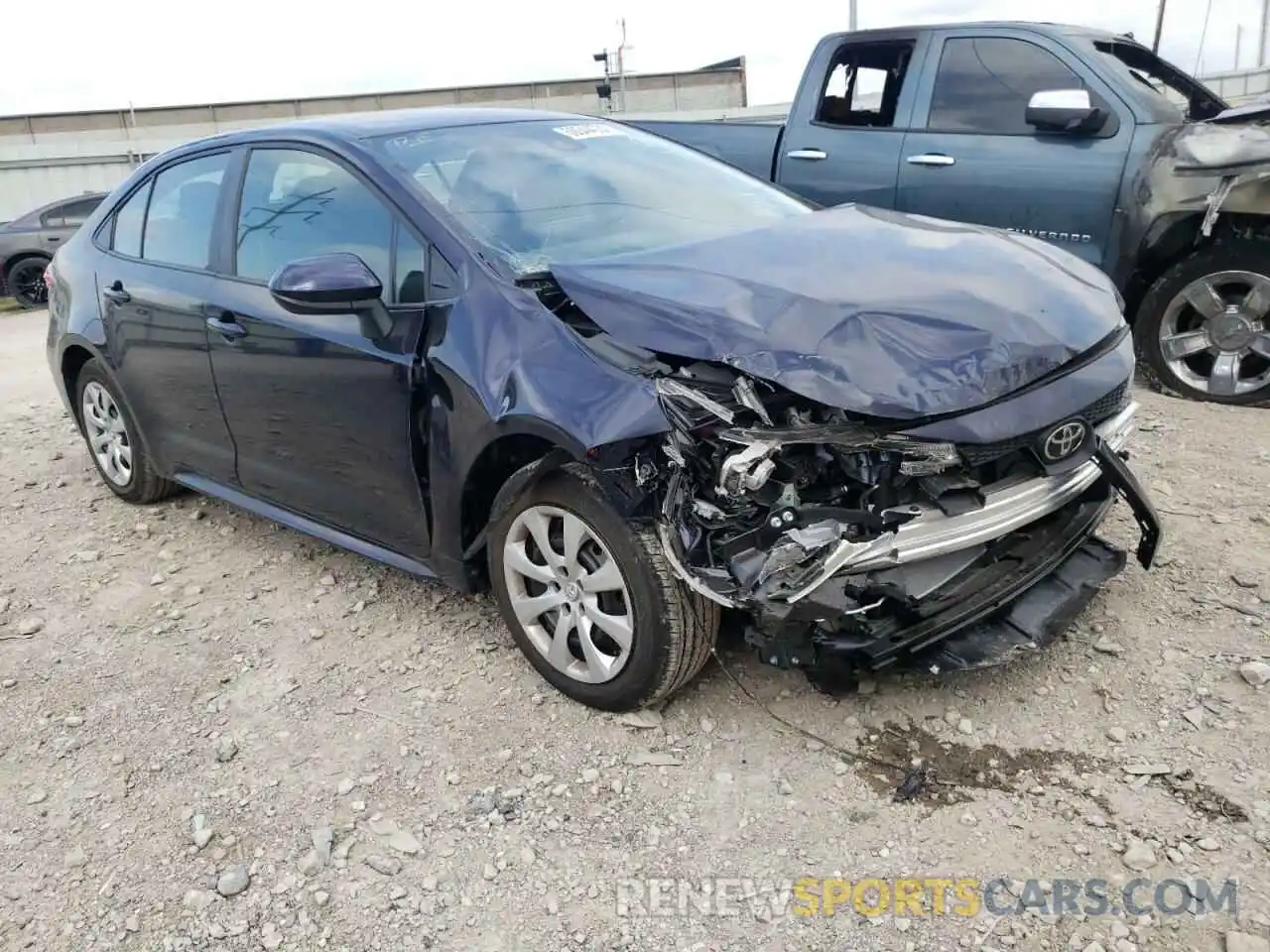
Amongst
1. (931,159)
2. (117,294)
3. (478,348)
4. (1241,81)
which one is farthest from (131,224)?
(1241,81)

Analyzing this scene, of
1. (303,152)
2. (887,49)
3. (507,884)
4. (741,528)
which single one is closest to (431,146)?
(303,152)

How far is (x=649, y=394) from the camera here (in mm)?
2502

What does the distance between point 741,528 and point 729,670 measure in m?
0.74

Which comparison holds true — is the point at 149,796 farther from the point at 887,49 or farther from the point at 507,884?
the point at 887,49

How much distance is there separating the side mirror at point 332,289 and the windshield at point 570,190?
0.34 meters

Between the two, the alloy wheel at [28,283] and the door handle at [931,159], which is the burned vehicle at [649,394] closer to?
the door handle at [931,159]

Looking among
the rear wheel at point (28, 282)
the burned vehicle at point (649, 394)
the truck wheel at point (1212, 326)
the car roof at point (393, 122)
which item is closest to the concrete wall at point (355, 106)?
the rear wheel at point (28, 282)

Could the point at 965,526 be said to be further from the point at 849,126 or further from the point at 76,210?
the point at 76,210

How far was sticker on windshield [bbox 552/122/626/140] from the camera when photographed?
3.75 meters

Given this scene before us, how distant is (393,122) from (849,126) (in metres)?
3.31

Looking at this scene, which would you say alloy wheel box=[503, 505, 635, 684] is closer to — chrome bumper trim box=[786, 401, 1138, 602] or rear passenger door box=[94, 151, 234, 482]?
chrome bumper trim box=[786, 401, 1138, 602]

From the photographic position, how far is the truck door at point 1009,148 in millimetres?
5168

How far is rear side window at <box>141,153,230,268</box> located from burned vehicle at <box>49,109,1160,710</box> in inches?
1.9

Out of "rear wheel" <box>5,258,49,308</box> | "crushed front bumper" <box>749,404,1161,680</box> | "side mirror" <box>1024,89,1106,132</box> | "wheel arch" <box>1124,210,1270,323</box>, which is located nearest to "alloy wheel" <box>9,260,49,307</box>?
"rear wheel" <box>5,258,49,308</box>
